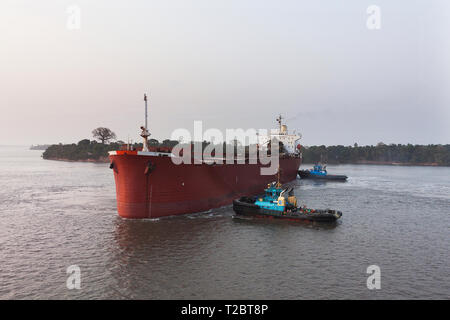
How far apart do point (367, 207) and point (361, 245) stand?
14.4 metres

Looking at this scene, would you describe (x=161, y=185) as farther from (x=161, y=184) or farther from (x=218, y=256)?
(x=218, y=256)

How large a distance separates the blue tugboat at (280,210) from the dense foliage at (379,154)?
120 m

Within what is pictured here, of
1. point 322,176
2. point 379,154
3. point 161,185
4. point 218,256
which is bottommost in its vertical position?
point 218,256

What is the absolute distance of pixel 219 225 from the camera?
22.3 metres

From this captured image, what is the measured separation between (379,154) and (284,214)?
140593mm

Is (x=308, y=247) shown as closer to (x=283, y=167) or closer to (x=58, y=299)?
(x=58, y=299)

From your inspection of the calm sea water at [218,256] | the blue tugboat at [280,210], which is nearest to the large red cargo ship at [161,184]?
the calm sea water at [218,256]

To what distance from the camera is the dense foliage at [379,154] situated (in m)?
134

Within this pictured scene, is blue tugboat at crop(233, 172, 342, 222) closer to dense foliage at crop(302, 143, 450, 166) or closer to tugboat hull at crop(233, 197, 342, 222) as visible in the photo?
tugboat hull at crop(233, 197, 342, 222)

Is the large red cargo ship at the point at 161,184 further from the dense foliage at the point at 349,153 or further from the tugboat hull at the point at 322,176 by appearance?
the dense foliage at the point at 349,153

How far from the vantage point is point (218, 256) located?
16109 millimetres

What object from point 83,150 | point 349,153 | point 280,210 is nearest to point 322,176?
point 280,210
